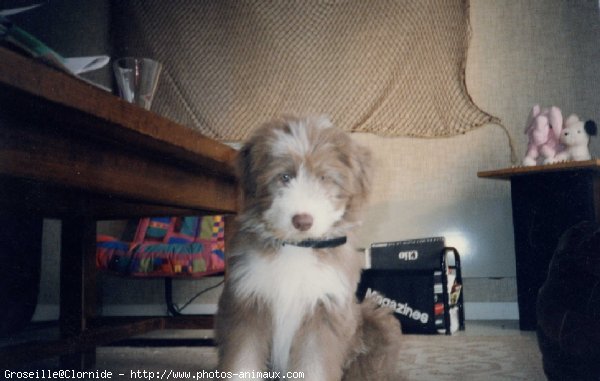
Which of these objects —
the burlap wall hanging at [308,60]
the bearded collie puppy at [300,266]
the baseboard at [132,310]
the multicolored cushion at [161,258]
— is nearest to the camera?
the bearded collie puppy at [300,266]

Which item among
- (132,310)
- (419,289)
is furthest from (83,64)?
(132,310)

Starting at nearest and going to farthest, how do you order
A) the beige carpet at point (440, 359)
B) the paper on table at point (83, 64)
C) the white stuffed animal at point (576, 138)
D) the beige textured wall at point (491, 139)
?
the paper on table at point (83, 64) < the beige carpet at point (440, 359) < the white stuffed animal at point (576, 138) < the beige textured wall at point (491, 139)

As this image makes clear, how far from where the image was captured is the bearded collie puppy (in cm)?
144

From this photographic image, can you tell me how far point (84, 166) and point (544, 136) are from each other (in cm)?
292

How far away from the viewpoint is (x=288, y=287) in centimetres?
146

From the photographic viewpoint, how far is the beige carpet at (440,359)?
1.94m

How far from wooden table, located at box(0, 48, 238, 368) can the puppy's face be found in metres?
0.15

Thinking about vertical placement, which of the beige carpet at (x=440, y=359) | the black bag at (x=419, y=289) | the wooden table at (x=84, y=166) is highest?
the wooden table at (x=84, y=166)

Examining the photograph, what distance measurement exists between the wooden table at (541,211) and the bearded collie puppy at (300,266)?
1.82 m

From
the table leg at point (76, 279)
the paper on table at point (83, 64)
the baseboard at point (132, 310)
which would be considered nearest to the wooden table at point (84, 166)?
the table leg at point (76, 279)

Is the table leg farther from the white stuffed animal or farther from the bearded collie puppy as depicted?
the white stuffed animal

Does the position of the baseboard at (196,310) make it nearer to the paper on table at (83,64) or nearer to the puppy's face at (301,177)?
the puppy's face at (301,177)

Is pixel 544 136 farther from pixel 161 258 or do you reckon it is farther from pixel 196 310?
pixel 196 310

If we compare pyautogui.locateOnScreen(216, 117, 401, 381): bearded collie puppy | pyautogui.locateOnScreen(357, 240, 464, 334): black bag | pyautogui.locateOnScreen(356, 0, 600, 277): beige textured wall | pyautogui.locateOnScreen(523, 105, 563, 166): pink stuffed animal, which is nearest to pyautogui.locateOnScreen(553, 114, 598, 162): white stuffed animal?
pyautogui.locateOnScreen(523, 105, 563, 166): pink stuffed animal
